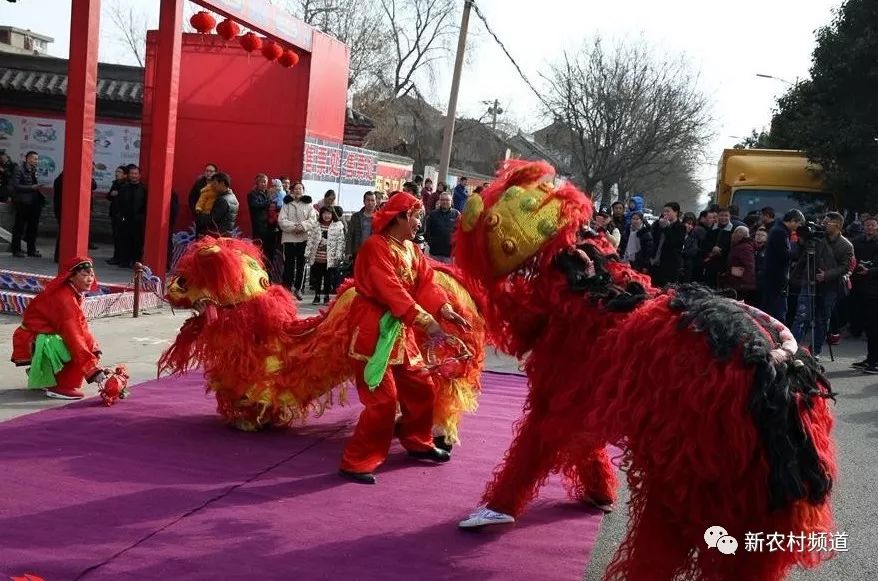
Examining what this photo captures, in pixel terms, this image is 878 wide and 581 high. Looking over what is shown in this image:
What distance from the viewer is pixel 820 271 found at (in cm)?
912

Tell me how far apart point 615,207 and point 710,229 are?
2.17 meters

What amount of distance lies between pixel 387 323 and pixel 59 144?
1183cm

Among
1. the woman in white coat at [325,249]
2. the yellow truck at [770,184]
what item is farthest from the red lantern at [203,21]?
the yellow truck at [770,184]

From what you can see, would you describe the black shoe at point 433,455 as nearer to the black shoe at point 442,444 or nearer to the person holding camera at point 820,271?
the black shoe at point 442,444

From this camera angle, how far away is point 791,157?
14930mm

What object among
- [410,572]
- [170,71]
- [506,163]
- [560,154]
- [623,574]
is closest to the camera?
[623,574]

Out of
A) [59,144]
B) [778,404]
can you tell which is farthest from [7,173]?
[778,404]

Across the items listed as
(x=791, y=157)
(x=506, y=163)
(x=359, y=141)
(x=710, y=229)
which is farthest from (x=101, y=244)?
(x=506, y=163)

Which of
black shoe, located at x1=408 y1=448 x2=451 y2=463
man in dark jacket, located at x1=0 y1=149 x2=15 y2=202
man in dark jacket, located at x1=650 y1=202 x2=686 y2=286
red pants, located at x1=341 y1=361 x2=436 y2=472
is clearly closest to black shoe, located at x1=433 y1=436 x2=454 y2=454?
black shoe, located at x1=408 y1=448 x2=451 y2=463

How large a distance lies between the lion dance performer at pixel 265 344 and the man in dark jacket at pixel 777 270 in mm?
4739

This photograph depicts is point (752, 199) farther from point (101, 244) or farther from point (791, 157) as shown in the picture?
point (101, 244)

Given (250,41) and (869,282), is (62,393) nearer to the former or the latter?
(250,41)

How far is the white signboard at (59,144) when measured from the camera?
1452cm

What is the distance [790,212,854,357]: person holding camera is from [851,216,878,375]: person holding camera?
288mm
